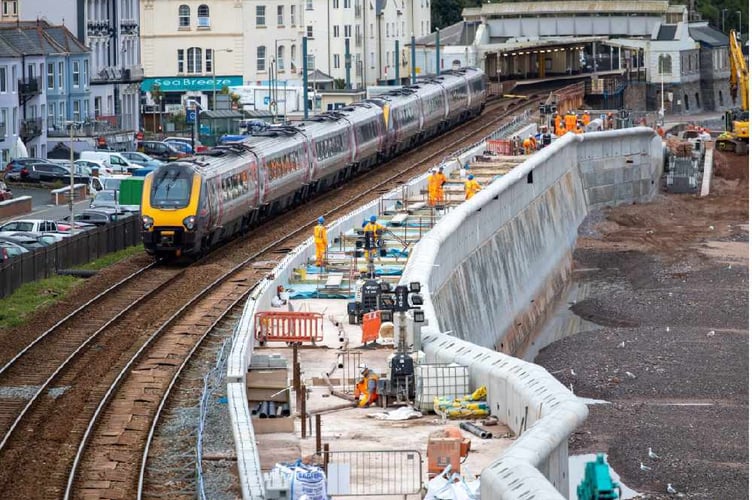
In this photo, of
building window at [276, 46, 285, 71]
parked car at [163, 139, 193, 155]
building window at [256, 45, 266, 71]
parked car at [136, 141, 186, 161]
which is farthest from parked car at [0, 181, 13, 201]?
building window at [276, 46, 285, 71]


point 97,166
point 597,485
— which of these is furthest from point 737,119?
point 597,485

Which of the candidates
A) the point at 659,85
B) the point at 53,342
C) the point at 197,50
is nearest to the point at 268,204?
the point at 53,342

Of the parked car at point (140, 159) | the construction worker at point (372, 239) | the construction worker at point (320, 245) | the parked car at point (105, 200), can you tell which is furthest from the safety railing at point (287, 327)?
the parked car at point (140, 159)

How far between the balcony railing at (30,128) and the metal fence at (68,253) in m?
29.0

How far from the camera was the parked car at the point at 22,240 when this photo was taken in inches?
2138

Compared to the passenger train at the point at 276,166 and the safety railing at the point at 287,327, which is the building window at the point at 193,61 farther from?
the safety railing at the point at 287,327

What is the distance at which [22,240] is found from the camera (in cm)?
5547

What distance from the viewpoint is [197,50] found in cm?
11819

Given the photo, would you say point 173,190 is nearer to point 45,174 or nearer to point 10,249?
point 10,249

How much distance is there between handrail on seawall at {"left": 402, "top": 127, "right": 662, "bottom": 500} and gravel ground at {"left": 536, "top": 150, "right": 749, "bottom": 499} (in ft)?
5.36

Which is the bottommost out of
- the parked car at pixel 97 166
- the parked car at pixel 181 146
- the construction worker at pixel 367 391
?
the construction worker at pixel 367 391

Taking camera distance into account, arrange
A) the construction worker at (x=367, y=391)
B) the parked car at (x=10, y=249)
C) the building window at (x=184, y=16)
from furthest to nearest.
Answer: the building window at (x=184, y=16) < the parked car at (x=10, y=249) < the construction worker at (x=367, y=391)

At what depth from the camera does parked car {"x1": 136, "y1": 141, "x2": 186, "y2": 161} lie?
88812mm

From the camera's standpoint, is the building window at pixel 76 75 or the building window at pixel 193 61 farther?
the building window at pixel 193 61
